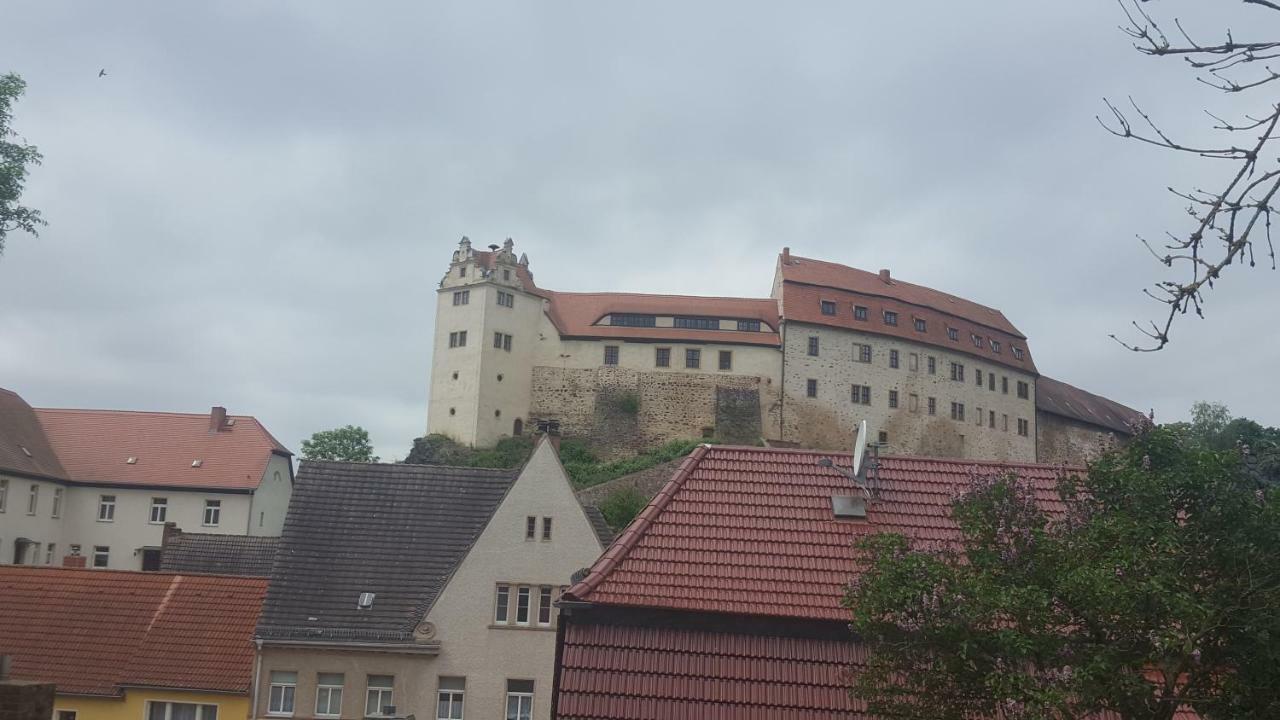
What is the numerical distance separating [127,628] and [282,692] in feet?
12.8

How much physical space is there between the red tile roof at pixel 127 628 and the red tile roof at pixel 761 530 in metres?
12.2

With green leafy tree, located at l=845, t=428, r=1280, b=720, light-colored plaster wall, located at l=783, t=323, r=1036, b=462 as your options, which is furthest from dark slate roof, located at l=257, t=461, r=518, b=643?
light-colored plaster wall, located at l=783, t=323, r=1036, b=462

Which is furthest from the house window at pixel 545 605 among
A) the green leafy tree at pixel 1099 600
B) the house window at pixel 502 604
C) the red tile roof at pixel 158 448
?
the red tile roof at pixel 158 448

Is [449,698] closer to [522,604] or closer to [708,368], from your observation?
[522,604]

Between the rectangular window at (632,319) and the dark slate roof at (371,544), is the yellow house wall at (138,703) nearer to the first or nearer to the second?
the dark slate roof at (371,544)

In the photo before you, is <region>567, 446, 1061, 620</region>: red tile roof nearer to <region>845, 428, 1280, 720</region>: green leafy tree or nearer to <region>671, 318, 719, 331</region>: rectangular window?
<region>845, 428, 1280, 720</region>: green leafy tree

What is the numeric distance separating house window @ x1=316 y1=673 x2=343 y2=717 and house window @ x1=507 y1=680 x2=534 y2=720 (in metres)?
3.18

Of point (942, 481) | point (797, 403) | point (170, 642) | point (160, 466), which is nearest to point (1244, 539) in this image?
point (942, 481)

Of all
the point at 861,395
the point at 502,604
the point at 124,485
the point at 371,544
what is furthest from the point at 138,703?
the point at 861,395

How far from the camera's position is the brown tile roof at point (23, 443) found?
154 feet

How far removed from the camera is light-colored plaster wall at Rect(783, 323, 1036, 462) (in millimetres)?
70562

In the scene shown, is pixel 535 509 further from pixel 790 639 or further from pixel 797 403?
pixel 797 403

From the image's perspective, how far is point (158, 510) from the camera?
163 ft

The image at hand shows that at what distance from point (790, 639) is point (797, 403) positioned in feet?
191
